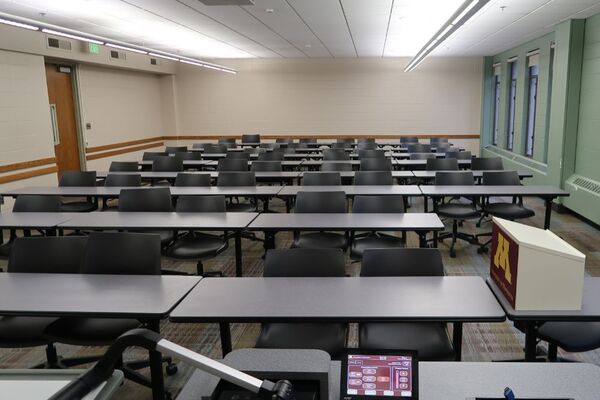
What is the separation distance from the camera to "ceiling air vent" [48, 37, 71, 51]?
793 centimetres

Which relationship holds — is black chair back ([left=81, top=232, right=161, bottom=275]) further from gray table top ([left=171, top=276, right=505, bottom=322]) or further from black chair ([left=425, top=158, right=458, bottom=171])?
black chair ([left=425, top=158, right=458, bottom=171])

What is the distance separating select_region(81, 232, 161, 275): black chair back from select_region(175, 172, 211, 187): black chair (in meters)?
2.63

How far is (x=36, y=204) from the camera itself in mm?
4645

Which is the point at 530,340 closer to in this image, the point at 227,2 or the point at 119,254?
the point at 119,254

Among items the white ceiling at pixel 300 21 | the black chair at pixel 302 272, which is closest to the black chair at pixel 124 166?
the white ceiling at pixel 300 21

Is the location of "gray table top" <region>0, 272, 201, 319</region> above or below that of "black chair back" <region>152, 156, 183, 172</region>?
below

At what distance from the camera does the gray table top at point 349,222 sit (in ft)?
12.3

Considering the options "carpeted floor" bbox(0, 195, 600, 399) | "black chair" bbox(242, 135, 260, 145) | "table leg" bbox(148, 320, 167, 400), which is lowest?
"carpeted floor" bbox(0, 195, 600, 399)

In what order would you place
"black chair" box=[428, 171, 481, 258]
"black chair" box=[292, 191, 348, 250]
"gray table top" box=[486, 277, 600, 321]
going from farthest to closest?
"black chair" box=[428, 171, 481, 258], "black chair" box=[292, 191, 348, 250], "gray table top" box=[486, 277, 600, 321]

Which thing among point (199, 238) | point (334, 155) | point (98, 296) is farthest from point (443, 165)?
point (98, 296)

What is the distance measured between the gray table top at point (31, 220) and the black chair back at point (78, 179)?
1.52 m

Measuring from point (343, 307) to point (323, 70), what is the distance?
455 inches

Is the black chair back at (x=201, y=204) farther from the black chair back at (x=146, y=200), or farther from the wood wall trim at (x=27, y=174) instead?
the wood wall trim at (x=27, y=174)

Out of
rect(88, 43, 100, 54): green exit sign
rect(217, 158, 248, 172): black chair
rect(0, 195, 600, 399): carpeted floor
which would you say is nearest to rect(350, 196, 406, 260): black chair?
rect(0, 195, 600, 399): carpeted floor
